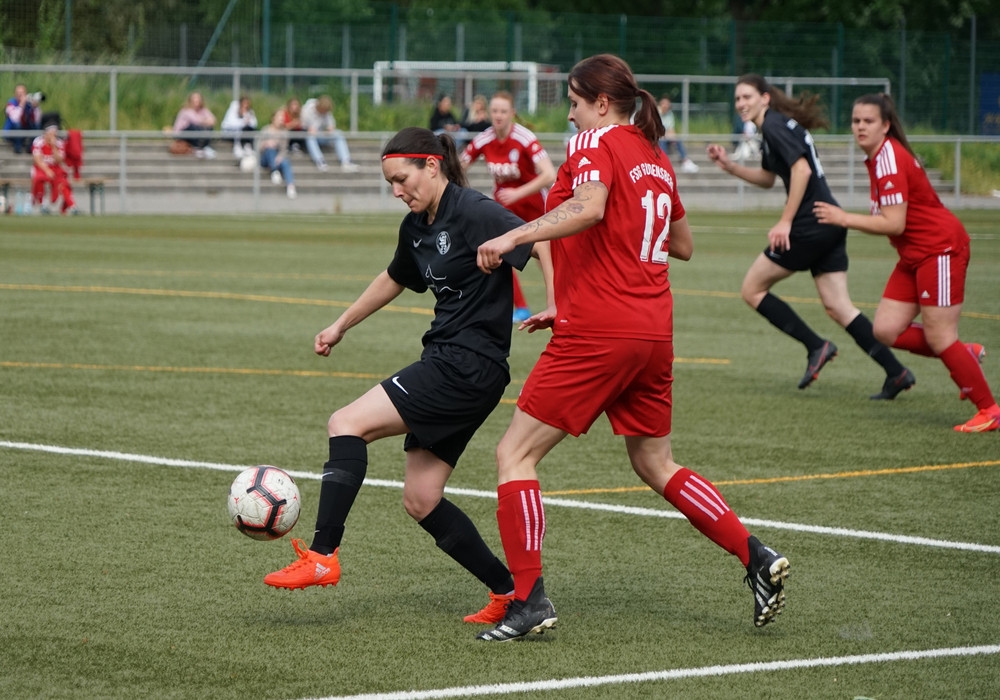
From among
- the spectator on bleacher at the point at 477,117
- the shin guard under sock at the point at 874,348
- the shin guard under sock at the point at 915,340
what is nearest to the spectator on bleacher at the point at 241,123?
the spectator on bleacher at the point at 477,117

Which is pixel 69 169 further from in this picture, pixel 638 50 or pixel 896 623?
pixel 896 623

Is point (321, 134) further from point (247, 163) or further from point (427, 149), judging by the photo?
point (427, 149)

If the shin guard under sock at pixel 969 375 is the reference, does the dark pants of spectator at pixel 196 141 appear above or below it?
above

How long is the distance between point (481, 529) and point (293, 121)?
29373 mm

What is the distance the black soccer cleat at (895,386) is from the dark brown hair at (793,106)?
1.74 meters

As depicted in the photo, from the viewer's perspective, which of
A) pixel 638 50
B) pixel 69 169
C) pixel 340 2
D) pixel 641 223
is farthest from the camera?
pixel 340 2

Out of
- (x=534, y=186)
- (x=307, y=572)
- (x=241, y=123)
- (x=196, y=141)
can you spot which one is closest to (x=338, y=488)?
(x=307, y=572)

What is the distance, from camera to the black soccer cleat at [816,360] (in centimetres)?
1035

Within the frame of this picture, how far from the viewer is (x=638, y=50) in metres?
41.1

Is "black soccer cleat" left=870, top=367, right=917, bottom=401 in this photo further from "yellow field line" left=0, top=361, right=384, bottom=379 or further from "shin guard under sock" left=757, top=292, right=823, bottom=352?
"yellow field line" left=0, top=361, right=384, bottom=379

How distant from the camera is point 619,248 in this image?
4.95m

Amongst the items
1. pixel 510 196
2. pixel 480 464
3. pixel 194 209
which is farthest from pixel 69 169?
pixel 480 464

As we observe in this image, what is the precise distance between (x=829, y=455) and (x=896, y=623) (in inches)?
124

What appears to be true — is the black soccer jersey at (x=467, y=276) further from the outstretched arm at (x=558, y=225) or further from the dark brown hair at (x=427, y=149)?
the outstretched arm at (x=558, y=225)
